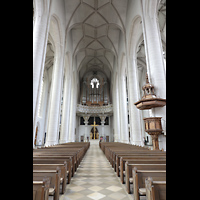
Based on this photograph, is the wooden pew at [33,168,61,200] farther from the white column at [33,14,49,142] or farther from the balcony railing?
the balcony railing

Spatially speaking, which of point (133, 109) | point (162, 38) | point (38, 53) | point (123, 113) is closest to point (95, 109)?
point (123, 113)

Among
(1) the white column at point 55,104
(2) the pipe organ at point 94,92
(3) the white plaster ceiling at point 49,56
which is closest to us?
(1) the white column at point 55,104

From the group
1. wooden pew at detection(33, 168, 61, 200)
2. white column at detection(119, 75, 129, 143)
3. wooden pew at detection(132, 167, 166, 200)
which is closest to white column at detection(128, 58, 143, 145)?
white column at detection(119, 75, 129, 143)

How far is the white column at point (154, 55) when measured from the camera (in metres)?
6.66

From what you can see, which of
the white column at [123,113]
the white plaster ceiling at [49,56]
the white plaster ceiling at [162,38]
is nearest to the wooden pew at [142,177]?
the white column at [123,113]

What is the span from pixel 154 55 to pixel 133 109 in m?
4.68

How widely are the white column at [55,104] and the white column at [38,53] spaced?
153 inches

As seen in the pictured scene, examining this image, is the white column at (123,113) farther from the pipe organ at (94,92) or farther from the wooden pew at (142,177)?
the wooden pew at (142,177)

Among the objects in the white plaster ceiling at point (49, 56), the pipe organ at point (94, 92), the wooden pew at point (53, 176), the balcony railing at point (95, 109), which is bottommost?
the wooden pew at point (53, 176)
